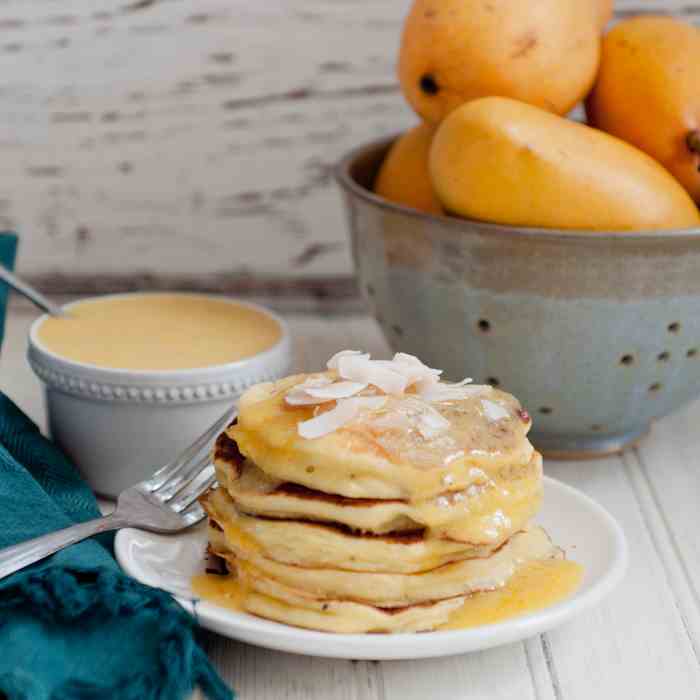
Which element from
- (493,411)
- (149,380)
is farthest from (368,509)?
(149,380)

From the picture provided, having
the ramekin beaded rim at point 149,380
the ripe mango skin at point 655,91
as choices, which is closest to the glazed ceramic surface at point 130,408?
the ramekin beaded rim at point 149,380

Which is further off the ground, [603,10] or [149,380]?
[603,10]

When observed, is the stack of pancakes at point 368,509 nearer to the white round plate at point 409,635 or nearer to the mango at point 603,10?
the white round plate at point 409,635

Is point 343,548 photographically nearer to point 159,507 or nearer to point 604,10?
point 159,507

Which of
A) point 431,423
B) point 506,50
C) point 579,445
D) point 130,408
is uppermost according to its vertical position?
point 506,50

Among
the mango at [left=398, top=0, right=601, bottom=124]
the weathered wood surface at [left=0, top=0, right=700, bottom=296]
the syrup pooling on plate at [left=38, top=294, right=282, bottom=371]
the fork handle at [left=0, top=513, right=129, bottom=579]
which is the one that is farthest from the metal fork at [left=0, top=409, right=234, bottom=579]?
the weathered wood surface at [left=0, top=0, right=700, bottom=296]
